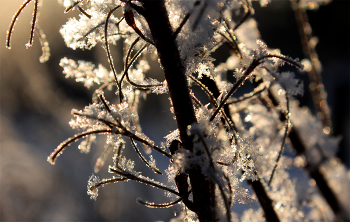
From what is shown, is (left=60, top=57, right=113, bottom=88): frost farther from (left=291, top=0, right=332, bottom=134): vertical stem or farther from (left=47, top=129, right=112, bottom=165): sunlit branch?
(left=291, top=0, right=332, bottom=134): vertical stem

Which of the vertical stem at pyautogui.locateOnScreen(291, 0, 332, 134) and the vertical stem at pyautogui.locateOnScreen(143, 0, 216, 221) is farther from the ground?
the vertical stem at pyautogui.locateOnScreen(291, 0, 332, 134)

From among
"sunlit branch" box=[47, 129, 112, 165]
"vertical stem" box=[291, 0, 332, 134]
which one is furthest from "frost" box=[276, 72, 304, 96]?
"vertical stem" box=[291, 0, 332, 134]

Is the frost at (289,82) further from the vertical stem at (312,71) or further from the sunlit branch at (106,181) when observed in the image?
the vertical stem at (312,71)

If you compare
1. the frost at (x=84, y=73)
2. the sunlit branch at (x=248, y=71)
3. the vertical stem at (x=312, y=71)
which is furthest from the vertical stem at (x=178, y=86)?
the vertical stem at (x=312, y=71)

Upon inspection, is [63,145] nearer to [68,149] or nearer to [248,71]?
[248,71]

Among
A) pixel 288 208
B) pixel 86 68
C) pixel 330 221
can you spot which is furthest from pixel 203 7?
pixel 330 221

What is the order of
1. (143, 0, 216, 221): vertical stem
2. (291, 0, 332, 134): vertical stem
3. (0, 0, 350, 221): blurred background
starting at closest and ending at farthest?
(143, 0, 216, 221): vertical stem < (291, 0, 332, 134): vertical stem < (0, 0, 350, 221): blurred background

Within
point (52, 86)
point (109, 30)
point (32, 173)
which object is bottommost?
point (109, 30)

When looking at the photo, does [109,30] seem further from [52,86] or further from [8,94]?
[8,94]

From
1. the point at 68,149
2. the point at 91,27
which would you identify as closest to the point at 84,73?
the point at 91,27
